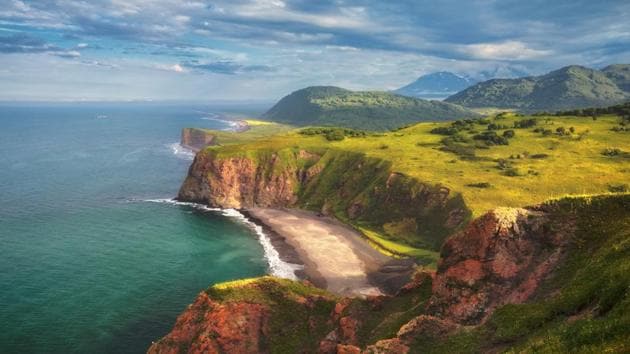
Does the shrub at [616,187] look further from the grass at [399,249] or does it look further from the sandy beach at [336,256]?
the sandy beach at [336,256]

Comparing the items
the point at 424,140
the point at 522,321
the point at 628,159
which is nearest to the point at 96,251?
the point at 522,321

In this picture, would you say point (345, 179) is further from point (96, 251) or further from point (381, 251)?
point (96, 251)

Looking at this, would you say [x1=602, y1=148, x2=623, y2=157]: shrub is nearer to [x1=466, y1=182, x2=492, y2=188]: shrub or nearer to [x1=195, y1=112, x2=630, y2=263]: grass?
[x1=195, y1=112, x2=630, y2=263]: grass

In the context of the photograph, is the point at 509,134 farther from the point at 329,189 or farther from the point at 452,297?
the point at 452,297

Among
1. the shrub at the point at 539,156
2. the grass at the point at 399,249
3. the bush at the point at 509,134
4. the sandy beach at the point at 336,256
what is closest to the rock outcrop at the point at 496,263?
the sandy beach at the point at 336,256

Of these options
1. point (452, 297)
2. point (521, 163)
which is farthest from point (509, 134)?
point (452, 297)
